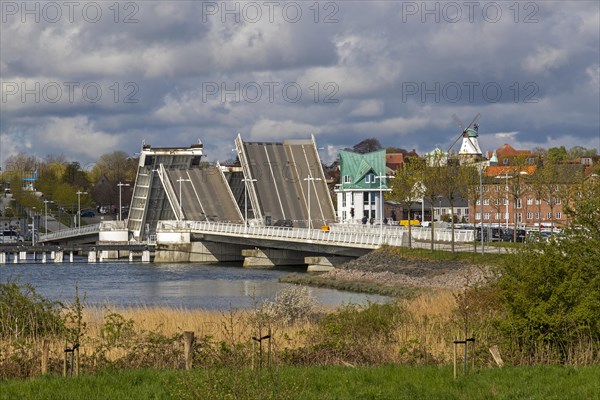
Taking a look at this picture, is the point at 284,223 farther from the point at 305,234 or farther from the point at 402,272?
the point at 402,272

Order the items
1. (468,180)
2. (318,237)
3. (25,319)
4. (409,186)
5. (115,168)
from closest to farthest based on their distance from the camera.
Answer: (25,319), (409,186), (468,180), (318,237), (115,168)

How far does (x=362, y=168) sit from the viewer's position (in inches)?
3467

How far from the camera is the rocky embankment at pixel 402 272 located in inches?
1790

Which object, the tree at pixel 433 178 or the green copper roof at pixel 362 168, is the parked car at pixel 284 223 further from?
the tree at pixel 433 178

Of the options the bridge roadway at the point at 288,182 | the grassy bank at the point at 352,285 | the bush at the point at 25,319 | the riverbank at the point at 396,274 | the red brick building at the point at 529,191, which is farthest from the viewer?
the bridge roadway at the point at 288,182

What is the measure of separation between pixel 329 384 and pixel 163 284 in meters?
38.8

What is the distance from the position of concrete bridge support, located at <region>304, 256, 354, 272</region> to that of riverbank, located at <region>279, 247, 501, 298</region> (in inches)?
288

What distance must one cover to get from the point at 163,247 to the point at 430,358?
59.2m

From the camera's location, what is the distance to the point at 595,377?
607 inches

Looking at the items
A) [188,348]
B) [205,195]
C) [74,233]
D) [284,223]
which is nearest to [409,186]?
[284,223]

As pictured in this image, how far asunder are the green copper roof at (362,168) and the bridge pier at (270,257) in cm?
1656

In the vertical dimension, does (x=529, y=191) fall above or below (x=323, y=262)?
above

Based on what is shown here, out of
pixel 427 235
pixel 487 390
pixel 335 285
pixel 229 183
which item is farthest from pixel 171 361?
pixel 229 183

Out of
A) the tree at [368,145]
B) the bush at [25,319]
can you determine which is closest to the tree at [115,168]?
the tree at [368,145]
